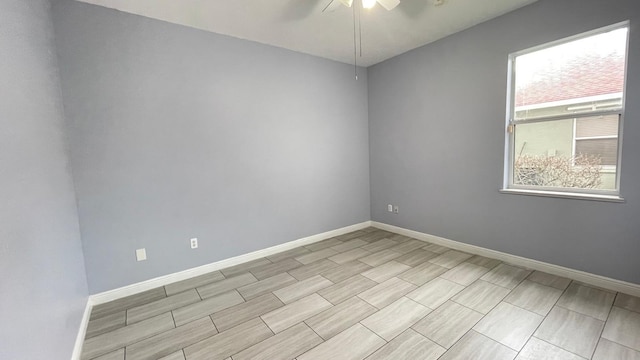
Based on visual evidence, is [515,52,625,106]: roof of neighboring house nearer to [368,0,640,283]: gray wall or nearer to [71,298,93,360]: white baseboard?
[368,0,640,283]: gray wall

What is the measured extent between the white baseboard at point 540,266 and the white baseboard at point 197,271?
1420 millimetres

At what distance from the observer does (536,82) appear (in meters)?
2.70

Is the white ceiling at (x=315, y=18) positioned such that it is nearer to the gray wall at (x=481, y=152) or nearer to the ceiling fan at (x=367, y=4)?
the ceiling fan at (x=367, y=4)

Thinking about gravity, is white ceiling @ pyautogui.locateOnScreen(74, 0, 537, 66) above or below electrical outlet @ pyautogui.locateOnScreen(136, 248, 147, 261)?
above

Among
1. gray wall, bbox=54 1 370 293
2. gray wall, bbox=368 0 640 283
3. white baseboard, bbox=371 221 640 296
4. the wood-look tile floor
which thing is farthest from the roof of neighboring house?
gray wall, bbox=54 1 370 293

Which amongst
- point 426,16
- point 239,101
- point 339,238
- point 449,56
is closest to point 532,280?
point 339,238

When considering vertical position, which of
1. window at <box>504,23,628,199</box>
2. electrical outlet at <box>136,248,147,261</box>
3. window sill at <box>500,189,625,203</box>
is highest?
window at <box>504,23,628,199</box>

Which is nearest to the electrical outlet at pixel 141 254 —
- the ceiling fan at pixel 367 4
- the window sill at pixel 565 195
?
the ceiling fan at pixel 367 4

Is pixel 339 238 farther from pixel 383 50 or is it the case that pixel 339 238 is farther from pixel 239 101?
pixel 383 50

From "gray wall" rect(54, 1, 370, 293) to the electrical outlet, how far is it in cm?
5

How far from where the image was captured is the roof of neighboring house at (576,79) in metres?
2.24

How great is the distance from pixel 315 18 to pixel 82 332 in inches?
133

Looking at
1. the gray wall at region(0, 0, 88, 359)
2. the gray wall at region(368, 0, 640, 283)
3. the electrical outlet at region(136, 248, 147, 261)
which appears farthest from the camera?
the electrical outlet at region(136, 248, 147, 261)

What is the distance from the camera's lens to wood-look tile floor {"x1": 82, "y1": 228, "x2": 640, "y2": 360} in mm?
1707
